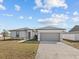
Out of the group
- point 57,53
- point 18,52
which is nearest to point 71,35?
point 57,53

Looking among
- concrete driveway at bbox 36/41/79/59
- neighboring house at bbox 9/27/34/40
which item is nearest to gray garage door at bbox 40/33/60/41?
neighboring house at bbox 9/27/34/40

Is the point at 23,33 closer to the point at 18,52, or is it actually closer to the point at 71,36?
the point at 71,36

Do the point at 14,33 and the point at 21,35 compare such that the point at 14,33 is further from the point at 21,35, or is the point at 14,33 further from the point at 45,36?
the point at 45,36

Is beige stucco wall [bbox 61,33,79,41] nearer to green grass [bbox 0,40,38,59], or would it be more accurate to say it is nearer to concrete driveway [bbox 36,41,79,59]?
green grass [bbox 0,40,38,59]

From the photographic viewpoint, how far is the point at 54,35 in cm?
3881

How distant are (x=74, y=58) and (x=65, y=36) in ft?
93.5

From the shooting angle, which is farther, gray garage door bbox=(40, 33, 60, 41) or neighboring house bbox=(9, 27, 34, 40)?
neighboring house bbox=(9, 27, 34, 40)

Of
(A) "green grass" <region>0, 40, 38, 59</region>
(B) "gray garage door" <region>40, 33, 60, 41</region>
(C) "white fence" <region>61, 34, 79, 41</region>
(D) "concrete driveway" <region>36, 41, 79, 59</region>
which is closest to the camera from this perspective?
(D) "concrete driveway" <region>36, 41, 79, 59</region>

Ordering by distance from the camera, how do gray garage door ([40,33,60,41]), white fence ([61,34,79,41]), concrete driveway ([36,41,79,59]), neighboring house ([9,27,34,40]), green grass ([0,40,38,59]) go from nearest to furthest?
1. concrete driveway ([36,41,79,59])
2. green grass ([0,40,38,59])
3. white fence ([61,34,79,41])
4. gray garage door ([40,33,60,41])
5. neighboring house ([9,27,34,40])

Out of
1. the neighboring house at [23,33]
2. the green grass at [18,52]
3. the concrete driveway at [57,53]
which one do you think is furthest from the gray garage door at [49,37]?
the concrete driveway at [57,53]

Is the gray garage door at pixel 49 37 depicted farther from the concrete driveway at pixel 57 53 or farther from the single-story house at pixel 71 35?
the concrete driveway at pixel 57 53

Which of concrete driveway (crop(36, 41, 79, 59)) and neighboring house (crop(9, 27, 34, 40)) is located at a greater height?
neighboring house (crop(9, 27, 34, 40))

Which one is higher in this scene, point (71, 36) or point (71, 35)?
point (71, 35)

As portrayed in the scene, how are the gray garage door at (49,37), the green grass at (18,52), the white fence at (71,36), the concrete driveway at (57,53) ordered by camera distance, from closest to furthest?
the concrete driveway at (57,53), the green grass at (18,52), the white fence at (71,36), the gray garage door at (49,37)
